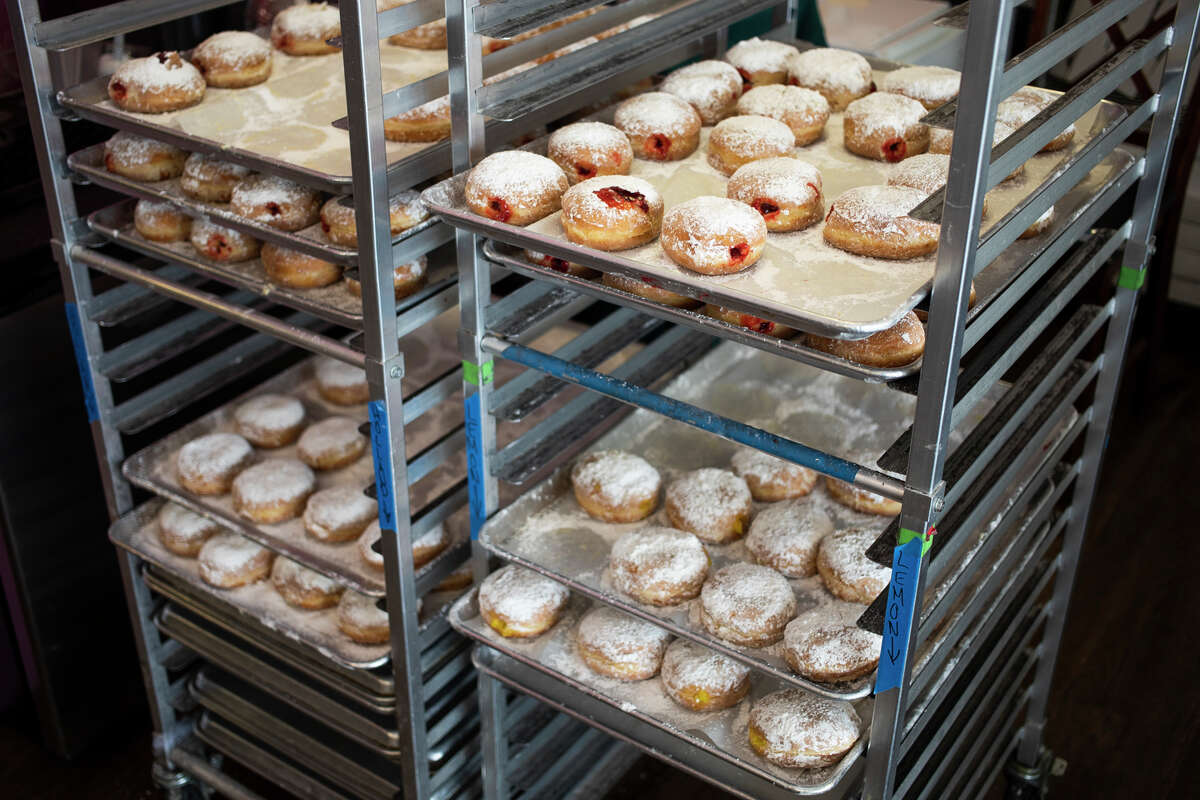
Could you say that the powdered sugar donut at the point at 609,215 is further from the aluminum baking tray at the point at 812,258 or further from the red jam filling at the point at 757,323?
the red jam filling at the point at 757,323

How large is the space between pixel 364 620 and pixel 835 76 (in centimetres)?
127

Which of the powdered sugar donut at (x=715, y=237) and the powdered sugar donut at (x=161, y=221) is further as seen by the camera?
the powdered sugar donut at (x=161, y=221)

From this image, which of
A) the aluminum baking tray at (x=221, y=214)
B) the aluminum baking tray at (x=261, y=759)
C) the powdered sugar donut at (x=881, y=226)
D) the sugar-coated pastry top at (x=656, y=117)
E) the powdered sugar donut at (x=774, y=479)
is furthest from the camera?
the aluminum baking tray at (x=261, y=759)

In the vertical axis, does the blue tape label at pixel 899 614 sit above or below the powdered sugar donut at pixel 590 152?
below

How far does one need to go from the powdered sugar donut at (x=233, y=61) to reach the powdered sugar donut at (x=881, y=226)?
1.13 m

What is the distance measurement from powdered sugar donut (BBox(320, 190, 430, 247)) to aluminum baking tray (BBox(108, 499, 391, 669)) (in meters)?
0.73

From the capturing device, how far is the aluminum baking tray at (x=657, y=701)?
63.7 inches

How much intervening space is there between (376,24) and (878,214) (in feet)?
2.24

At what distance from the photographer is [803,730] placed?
5.30ft

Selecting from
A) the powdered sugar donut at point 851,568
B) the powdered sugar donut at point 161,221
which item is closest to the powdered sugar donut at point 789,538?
the powdered sugar donut at point 851,568

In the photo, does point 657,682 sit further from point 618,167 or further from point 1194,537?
point 1194,537

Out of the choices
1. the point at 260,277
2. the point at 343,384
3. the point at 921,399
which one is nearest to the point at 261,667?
the point at 343,384

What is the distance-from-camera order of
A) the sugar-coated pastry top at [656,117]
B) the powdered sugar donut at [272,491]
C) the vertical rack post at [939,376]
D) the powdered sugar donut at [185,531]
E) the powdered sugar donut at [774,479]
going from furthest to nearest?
the powdered sugar donut at [185,531], the powdered sugar donut at [272,491], the powdered sugar donut at [774,479], the sugar-coated pastry top at [656,117], the vertical rack post at [939,376]

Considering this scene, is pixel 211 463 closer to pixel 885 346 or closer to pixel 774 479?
pixel 774 479
